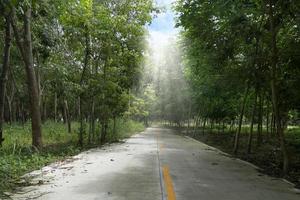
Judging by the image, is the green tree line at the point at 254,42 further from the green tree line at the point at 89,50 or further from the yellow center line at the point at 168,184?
the green tree line at the point at 89,50

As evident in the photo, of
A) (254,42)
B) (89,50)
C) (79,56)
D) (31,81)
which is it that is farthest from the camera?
(79,56)

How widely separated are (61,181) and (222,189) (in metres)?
3.50

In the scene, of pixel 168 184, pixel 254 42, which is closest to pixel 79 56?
pixel 254 42

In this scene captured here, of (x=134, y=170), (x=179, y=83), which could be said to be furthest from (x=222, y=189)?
(x=179, y=83)

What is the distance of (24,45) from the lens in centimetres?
1517

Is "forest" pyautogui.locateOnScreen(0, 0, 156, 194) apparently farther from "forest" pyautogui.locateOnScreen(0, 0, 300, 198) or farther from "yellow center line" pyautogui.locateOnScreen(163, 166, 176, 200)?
"yellow center line" pyautogui.locateOnScreen(163, 166, 176, 200)

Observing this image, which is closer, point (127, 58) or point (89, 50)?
point (89, 50)

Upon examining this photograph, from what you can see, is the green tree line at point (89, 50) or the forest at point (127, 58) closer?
the forest at point (127, 58)

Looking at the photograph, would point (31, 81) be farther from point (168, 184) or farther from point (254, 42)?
point (254, 42)

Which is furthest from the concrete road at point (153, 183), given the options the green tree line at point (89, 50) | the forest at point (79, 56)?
the green tree line at point (89, 50)

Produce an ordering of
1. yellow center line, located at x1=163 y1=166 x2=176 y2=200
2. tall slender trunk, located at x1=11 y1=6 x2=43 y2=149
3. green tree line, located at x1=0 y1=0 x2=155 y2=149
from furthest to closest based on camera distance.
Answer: green tree line, located at x1=0 y1=0 x2=155 y2=149
tall slender trunk, located at x1=11 y1=6 x2=43 y2=149
yellow center line, located at x1=163 y1=166 x2=176 y2=200

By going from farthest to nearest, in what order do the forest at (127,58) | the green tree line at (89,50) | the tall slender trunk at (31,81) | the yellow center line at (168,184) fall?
the green tree line at (89,50)
the tall slender trunk at (31,81)
the forest at (127,58)
the yellow center line at (168,184)

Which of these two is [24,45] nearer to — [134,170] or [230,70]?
[134,170]

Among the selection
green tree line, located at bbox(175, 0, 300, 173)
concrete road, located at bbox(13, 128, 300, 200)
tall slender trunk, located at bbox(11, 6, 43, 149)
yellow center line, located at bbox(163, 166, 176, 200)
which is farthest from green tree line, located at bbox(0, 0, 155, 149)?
Answer: yellow center line, located at bbox(163, 166, 176, 200)
